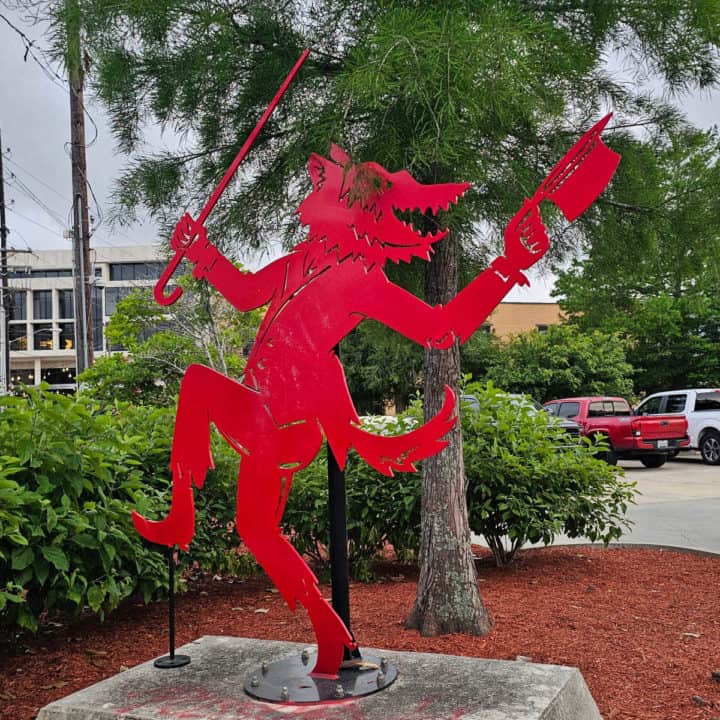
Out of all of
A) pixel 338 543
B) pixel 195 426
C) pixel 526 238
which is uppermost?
pixel 526 238

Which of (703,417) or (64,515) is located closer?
(64,515)

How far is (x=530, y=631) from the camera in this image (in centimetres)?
527

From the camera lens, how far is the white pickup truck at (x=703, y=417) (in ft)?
60.3

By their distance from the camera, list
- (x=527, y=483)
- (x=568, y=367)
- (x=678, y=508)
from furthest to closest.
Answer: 1. (x=568, y=367)
2. (x=678, y=508)
3. (x=527, y=483)

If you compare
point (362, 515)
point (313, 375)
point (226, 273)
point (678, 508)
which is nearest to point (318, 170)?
point (226, 273)

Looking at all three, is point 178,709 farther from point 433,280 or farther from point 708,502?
point 708,502

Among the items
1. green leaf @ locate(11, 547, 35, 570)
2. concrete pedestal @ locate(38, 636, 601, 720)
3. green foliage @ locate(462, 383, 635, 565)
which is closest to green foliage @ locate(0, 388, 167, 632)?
green leaf @ locate(11, 547, 35, 570)

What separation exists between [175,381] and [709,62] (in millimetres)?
13303

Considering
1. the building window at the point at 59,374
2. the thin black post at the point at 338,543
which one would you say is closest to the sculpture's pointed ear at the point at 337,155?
the thin black post at the point at 338,543

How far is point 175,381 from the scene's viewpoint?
55.8 feet

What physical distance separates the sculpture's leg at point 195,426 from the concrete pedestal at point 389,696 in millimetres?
685

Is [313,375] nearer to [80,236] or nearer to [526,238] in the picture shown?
[526,238]

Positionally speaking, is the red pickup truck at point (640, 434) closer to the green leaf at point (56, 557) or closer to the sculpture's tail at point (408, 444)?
the green leaf at point (56, 557)

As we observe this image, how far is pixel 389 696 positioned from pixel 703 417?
666 inches
